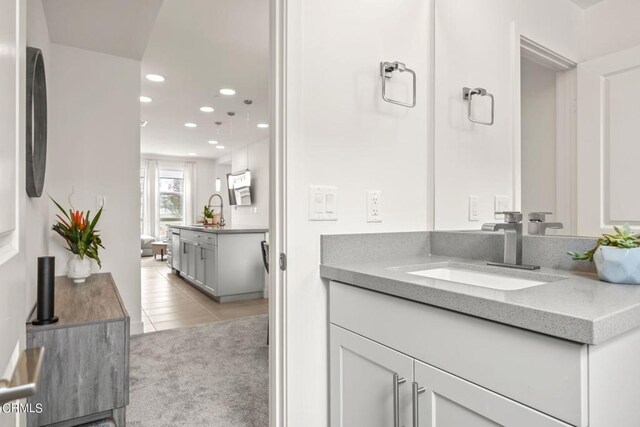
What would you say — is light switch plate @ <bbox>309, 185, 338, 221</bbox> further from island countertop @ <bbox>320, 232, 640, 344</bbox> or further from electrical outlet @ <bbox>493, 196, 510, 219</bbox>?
electrical outlet @ <bbox>493, 196, 510, 219</bbox>

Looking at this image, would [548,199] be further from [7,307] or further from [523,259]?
[7,307]

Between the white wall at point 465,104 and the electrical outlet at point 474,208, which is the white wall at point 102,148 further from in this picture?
the electrical outlet at point 474,208

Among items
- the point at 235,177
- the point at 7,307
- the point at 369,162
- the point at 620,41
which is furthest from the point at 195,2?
the point at 235,177

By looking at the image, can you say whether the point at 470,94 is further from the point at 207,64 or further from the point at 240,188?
the point at 240,188

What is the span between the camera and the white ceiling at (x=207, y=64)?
260 centimetres

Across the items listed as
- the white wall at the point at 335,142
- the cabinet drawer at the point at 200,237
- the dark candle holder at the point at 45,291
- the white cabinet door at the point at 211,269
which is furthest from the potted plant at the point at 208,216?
the white wall at the point at 335,142

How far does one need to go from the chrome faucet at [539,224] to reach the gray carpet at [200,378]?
1.60 m

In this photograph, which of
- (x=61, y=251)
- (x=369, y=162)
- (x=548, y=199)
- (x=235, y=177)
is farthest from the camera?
(x=235, y=177)

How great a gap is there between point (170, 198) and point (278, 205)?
31.0 ft

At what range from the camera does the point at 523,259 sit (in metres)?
1.28

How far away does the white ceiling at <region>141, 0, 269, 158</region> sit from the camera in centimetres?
260

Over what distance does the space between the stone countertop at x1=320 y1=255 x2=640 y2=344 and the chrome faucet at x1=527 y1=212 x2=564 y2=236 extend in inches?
5.7

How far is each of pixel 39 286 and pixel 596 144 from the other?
2128 millimetres

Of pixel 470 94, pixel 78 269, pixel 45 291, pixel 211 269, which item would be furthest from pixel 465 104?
pixel 211 269
